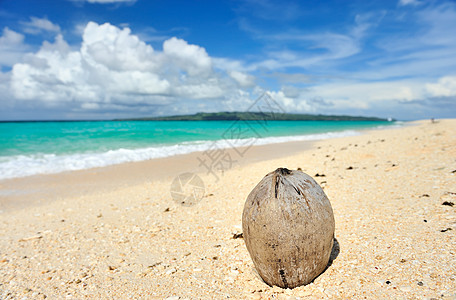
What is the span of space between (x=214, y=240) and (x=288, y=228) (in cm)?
230

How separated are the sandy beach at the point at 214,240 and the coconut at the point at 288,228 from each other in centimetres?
27

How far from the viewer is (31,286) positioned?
389 cm

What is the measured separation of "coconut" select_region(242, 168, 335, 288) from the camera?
3010mm

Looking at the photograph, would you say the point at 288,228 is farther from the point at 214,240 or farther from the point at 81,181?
the point at 81,181

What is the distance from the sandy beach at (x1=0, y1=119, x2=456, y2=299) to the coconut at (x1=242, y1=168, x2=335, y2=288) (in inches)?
10.8

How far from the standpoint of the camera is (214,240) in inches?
195

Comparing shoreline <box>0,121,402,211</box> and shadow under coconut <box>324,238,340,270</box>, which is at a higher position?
shadow under coconut <box>324,238,340,270</box>

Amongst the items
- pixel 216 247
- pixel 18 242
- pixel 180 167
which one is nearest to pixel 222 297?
pixel 216 247

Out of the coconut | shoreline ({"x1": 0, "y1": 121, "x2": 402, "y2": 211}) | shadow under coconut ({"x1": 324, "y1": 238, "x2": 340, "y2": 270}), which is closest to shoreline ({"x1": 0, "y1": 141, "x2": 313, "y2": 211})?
shoreline ({"x1": 0, "y1": 121, "x2": 402, "y2": 211})

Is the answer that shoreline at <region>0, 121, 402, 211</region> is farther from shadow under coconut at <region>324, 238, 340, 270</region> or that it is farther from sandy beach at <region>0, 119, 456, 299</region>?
shadow under coconut at <region>324, 238, 340, 270</region>

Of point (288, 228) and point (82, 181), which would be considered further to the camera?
point (82, 181)

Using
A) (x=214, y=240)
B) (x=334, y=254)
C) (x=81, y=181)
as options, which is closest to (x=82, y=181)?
(x=81, y=181)

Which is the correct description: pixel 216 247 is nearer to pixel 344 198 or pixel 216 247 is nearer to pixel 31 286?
pixel 31 286

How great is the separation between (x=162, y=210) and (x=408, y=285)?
210 inches
